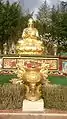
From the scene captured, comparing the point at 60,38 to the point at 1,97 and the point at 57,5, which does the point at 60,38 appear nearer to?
the point at 57,5

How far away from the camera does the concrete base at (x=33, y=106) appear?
6.68 metres

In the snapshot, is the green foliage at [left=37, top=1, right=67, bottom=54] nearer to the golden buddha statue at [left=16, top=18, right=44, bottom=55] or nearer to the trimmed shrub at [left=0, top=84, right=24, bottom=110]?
the golden buddha statue at [left=16, top=18, right=44, bottom=55]

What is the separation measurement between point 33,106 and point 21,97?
415 mm

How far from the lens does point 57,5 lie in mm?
27875

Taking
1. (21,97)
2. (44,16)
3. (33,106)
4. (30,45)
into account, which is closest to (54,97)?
(33,106)

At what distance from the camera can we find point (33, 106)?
677cm

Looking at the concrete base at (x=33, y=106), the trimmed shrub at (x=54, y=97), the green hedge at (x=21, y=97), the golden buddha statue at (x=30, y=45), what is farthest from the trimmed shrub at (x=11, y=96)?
the golden buddha statue at (x=30, y=45)

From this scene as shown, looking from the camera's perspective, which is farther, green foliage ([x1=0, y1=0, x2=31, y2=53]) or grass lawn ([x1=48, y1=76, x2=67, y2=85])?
green foliage ([x1=0, y1=0, x2=31, y2=53])

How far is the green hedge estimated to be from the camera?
703 cm

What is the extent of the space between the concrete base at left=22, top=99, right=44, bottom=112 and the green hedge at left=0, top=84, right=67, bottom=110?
22cm

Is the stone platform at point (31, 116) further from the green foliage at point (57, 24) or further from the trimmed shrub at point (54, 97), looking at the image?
the green foliage at point (57, 24)

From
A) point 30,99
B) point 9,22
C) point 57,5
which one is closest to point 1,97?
point 30,99

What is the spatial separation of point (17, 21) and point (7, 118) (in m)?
18.3

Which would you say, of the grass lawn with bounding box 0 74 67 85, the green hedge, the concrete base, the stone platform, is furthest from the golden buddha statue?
the stone platform
